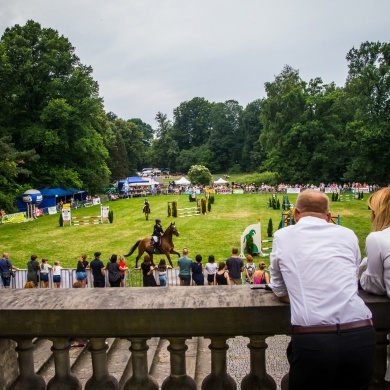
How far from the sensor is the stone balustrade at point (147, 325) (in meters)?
2.68

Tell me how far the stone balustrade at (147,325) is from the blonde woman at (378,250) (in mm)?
87

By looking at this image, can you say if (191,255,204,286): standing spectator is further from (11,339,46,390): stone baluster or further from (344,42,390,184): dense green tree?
(344,42,390,184): dense green tree

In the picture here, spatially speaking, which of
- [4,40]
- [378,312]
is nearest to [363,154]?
[4,40]

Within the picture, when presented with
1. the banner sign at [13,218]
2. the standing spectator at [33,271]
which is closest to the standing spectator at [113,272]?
the standing spectator at [33,271]

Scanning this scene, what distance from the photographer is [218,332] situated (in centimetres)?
270

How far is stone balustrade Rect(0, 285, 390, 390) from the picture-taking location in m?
2.68

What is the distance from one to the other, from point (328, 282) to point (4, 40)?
4582 cm

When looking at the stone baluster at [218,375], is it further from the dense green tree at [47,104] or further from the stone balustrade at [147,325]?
the dense green tree at [47,104]

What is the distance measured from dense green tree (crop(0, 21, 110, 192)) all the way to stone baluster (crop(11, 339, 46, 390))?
4085cm

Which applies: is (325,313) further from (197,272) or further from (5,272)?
(5,272)

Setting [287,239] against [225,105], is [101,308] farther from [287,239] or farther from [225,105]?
[225,105]

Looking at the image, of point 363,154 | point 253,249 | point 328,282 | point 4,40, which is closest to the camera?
point 328,282

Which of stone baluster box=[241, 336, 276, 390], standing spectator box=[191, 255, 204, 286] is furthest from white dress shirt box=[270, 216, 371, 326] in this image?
standing spectator box=[191, 255, 204, 286]

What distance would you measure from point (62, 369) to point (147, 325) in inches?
26.4
